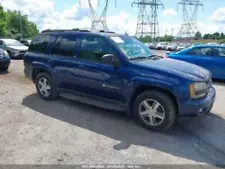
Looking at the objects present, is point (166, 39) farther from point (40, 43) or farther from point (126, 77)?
point (126, 77)

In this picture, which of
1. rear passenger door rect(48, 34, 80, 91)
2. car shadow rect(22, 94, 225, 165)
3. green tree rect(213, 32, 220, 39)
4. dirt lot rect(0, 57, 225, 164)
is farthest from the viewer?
green tree rect(213, 32, 220, 39)

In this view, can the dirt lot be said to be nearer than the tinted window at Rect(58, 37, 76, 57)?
Yes

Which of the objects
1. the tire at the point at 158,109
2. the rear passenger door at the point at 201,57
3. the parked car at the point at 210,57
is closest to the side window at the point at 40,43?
the tire at the point at 158,109

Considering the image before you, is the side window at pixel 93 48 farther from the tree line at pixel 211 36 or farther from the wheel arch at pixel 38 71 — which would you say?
the tree line at pixel 211 36

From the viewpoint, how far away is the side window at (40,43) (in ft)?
19.6

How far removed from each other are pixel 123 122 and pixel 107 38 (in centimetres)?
174

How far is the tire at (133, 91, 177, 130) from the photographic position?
409cm

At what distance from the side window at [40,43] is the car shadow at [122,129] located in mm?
1343

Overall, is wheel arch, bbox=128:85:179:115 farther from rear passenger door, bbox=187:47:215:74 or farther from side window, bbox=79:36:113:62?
rear passenger door, bbox=187:47:215:74

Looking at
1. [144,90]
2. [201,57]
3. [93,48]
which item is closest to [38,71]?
[93,48]

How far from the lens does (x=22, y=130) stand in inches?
168

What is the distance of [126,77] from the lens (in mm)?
4430

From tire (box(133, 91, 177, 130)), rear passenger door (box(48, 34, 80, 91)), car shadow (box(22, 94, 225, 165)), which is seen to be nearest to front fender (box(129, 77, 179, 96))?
tire (box(133, 91, 177, 130))

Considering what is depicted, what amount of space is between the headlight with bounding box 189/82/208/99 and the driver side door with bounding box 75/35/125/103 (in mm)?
1277
